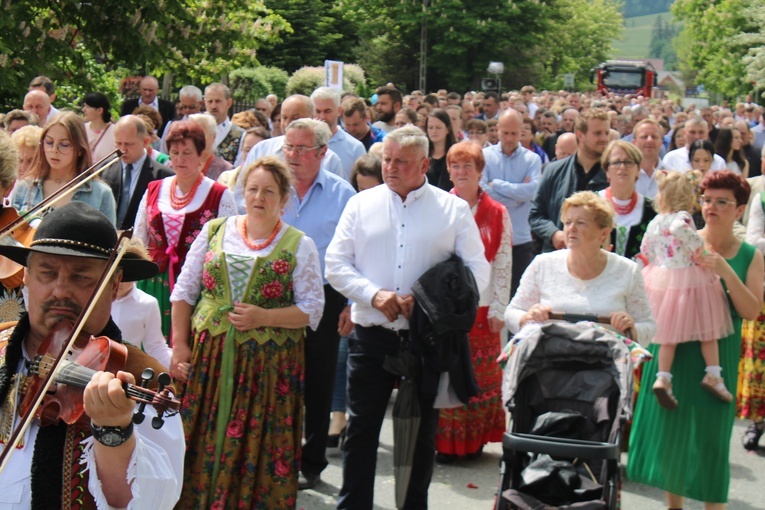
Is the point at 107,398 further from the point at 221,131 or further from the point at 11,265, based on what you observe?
the point at 221,131

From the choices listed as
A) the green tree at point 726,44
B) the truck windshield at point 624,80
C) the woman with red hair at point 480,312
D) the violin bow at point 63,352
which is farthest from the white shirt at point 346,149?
the truck windshield at point 624,80

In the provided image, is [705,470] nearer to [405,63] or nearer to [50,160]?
[50,160]

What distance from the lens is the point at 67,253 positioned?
9.93 ft

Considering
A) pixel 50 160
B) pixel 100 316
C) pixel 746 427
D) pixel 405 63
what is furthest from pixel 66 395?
pixel 405 63

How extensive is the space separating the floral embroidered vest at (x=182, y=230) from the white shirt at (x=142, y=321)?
139 cm

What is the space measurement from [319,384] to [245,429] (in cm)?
82

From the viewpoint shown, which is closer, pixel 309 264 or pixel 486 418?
pixel 309 264

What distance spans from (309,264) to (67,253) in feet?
10.3

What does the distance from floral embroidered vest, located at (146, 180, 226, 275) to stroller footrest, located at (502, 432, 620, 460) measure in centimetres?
274

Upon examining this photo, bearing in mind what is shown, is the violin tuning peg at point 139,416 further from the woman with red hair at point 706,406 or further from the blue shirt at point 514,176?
the blue shirt at point 514,176

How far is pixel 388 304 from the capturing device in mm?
5852

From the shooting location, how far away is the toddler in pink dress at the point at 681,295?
6.38 metres

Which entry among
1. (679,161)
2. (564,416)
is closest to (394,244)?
(564,416)

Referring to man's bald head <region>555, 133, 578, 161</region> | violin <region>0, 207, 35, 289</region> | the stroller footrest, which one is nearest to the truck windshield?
man's bald head <region>555, 133, 578, 161</region>
